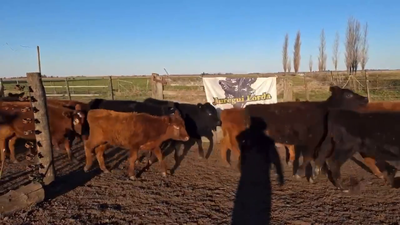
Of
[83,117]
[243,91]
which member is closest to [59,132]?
[83,117]

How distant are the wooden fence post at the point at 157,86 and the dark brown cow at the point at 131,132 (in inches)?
153

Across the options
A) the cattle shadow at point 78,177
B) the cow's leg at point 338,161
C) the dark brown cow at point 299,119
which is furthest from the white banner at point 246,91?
the cow's leg at point 338,161

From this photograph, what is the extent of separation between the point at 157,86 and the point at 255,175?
5.47 m

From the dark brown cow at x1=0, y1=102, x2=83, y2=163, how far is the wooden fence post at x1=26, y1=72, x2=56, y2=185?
6.52 ft

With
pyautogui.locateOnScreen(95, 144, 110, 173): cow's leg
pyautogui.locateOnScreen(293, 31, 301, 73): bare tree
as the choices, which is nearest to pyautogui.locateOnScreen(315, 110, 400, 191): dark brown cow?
pyautogui.locateOnScreen(95, 144, 110, 173): cow's leg

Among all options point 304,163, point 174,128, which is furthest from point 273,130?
point 174,128

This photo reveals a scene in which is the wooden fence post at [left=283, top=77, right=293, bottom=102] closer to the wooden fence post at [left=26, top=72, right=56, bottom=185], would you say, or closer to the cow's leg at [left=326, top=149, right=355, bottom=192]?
the cow's leg at [left=326, top=149, right=355, bottom=192]

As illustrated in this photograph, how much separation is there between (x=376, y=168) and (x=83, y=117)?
6.60 metres

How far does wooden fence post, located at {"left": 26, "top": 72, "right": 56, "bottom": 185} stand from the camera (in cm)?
604

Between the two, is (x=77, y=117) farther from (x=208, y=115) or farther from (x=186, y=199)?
(x=186, y=199)

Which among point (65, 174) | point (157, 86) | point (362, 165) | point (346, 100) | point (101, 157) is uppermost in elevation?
point (157, 86)

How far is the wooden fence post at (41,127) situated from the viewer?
604 centimetres

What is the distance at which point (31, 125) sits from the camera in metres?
8.10

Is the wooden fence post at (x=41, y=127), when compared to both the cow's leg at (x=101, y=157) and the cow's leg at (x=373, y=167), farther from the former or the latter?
the cow's leg at (x=373, y=167)
